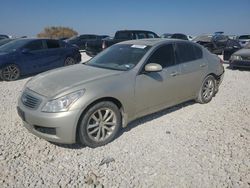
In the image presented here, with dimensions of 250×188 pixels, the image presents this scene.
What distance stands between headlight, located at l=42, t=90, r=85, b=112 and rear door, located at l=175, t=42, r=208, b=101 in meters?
2.40

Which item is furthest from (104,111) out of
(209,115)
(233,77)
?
(233,77)

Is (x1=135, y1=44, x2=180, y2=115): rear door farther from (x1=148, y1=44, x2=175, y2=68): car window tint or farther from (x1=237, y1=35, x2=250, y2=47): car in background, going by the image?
(x1=237, y1=35, x2=250, y2=47): car in background

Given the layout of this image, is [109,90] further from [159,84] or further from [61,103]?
[159,84]

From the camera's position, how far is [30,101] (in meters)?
3.71

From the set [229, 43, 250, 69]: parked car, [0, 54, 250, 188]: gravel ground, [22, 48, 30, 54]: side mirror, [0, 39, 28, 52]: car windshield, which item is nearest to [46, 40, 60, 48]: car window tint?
[0, 39, 28, 52]: car windshield

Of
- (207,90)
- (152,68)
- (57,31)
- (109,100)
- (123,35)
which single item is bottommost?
(57,31)

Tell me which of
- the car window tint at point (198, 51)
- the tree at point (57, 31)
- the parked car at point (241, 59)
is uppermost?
the car window tint at point (198, 51)

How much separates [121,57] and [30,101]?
1.86m

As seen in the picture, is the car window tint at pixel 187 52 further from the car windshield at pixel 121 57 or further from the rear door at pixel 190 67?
the car windshield at pixel 121 57

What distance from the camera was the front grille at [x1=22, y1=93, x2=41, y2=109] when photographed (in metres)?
3.60

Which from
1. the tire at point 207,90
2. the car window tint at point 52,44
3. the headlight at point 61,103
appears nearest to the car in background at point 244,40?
the tire at point 207,90

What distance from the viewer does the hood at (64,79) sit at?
144 inches

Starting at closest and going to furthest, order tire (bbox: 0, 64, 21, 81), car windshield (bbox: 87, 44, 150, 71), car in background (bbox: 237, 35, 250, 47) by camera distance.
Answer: car windshield (bbox: 87, 44, 150, 71), tire (bbox: 0, 64, 21, 81), car in background (bbox: 237, 35, 250, 47)

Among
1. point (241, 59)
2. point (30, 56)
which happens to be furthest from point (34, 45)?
point (241, 59)
